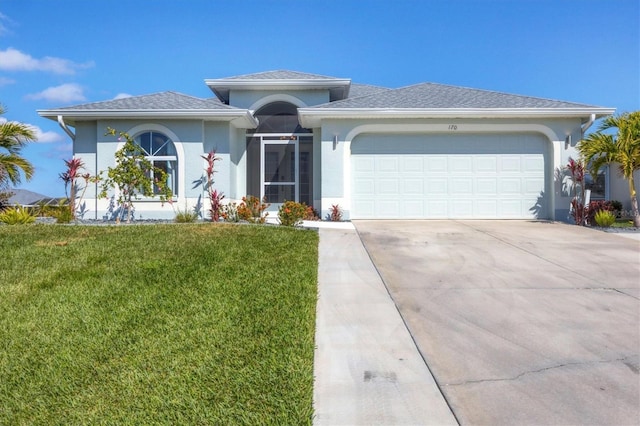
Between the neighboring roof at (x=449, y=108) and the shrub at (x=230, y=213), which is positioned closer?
the shrub at (x=230, y=213)

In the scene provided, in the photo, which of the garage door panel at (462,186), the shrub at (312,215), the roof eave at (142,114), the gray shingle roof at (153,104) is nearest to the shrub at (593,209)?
the garage door panel at (462,186)

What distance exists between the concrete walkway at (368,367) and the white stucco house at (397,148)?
8.03 meters

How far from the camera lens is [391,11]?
11.3 metres

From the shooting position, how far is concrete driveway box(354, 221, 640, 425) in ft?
8.57

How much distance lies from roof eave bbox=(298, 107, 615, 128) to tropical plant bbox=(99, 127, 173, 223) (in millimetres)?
5147

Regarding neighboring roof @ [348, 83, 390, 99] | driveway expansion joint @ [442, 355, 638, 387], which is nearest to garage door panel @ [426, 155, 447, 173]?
neighboring roof @ [348, 83, 390, 99]

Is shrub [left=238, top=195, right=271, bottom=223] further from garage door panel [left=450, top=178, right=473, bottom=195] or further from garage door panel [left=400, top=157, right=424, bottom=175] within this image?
garage door panel [left=450, top=178, right=473, bottom=195]

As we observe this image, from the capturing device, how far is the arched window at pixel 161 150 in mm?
12508

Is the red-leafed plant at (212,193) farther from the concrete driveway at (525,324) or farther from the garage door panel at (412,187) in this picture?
the garage door panel at (412,187)

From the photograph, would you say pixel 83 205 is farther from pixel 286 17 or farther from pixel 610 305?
pixel 610 305

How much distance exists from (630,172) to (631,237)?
8.54 ft

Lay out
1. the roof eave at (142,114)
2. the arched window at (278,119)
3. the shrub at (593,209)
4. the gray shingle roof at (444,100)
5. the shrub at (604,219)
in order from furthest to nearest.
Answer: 1. the arched window at (278,119)
2. the gray shingle roof at (444,100)
3. the roof eave at (142,114)
4. the shrub at (593,209)
5. the shrub at (604,219)

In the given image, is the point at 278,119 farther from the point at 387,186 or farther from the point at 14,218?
the point at 14,218

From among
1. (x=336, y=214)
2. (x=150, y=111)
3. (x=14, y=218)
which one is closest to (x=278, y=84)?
(x=150, y=111)
